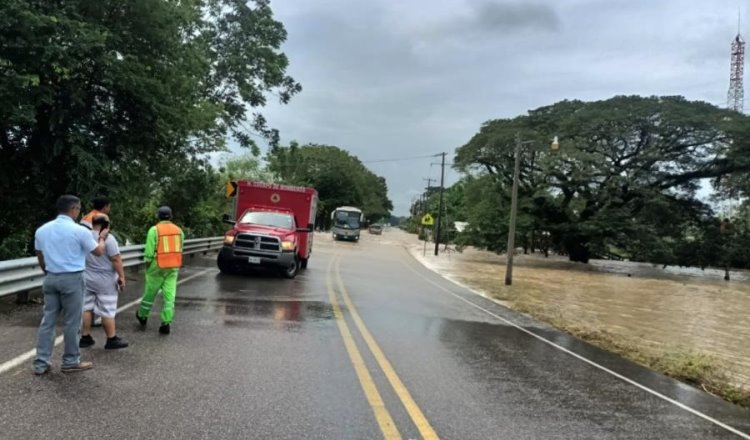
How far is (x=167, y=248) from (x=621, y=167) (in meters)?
41.4

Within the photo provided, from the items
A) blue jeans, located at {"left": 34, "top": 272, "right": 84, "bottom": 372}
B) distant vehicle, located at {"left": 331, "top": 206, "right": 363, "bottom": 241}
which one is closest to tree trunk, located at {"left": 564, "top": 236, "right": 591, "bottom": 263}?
distant vehicle, located at {"left": 331, "top": 206, "right": 363, "bottom": 241}

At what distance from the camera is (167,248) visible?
8.27 meters

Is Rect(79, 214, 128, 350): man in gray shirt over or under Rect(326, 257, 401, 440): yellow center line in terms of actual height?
over

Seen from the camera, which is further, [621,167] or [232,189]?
[621,167]

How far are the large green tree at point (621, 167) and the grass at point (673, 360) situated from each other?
102 ft

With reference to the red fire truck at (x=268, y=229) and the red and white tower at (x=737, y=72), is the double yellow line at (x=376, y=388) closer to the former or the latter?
the red fire truck at (x=268, y=229)

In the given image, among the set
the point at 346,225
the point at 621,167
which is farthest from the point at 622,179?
the point at 346,225

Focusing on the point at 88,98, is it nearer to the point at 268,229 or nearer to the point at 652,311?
the point at 268,229

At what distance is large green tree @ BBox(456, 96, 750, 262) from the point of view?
4238 centimetres

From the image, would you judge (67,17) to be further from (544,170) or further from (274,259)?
(544,170)

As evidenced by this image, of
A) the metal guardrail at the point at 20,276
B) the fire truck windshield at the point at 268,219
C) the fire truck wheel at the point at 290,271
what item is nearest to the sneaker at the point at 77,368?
the metal guardrail at the point at 20,276

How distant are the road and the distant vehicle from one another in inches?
1985

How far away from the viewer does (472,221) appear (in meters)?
46.6

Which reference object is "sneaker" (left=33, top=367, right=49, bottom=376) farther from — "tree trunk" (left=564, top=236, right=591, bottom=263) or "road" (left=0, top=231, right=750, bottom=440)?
"tree trunk" (left=564, top=236, right=591, bottom=263)
